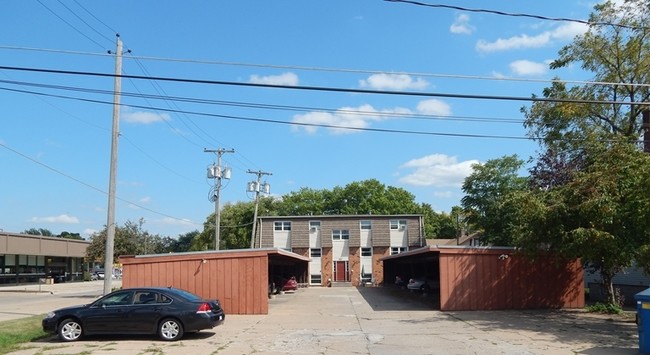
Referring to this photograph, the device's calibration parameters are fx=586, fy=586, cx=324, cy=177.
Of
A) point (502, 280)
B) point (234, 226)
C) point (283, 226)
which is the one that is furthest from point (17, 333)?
point (234, 226)

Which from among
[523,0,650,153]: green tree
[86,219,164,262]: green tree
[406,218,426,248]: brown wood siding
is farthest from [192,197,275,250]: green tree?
[523,0,650,153]: green tree

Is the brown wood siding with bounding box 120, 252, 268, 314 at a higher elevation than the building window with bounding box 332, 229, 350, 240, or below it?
below

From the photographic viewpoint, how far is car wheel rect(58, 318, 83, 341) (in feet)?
51.1

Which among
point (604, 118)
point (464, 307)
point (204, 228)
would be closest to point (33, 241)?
point (204, 228)

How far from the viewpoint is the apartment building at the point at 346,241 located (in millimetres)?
59688

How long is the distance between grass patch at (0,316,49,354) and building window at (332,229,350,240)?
41975 millimetres

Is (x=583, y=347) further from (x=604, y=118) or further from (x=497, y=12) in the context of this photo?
(x=604, y=118)

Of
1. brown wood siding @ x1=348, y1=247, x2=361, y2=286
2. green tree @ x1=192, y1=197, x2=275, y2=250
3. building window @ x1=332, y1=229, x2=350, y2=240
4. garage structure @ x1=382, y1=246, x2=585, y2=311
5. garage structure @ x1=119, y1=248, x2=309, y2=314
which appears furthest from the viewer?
green tree @ x1=192, y1=197, x2=275, y2=250

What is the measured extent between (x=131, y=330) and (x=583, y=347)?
453 inches

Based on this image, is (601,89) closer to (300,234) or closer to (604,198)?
(604,198)

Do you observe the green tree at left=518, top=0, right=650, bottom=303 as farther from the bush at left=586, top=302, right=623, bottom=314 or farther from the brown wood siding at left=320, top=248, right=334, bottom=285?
the brown wood siding at left=320, top=248, right=334, bottom=285

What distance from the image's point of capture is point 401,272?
58.7 m

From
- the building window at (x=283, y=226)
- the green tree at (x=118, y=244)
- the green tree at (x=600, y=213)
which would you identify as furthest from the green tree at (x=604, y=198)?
the green tree at (x=118, y=244)

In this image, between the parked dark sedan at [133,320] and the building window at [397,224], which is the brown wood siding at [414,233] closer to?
the building window at [397,224]
